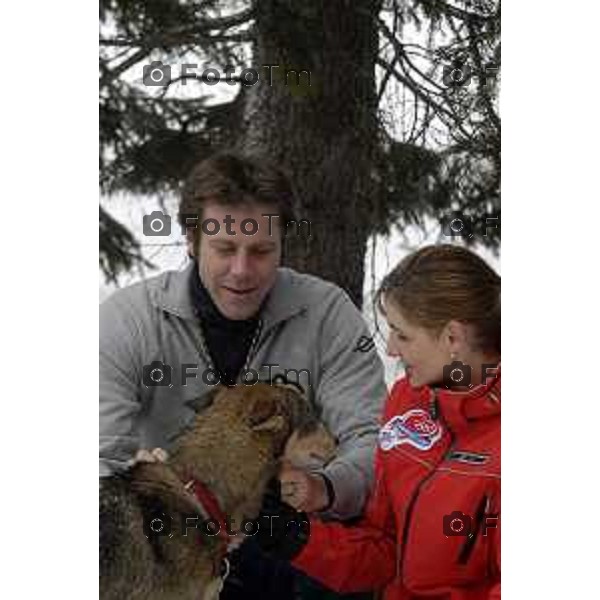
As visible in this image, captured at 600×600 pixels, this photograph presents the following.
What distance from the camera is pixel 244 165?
1.98 meters

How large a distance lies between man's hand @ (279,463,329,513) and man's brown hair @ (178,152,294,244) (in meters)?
0.29

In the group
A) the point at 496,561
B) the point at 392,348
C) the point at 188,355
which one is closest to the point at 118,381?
the point at 188,355

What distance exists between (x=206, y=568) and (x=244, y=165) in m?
0.47

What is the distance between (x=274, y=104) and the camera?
2010 mm

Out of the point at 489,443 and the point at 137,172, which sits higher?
the point at 137,172

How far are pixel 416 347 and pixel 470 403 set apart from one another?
90 millimetres

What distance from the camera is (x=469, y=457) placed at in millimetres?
1959

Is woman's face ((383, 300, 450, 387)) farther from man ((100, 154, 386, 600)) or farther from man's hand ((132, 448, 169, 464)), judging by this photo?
man's hand ((132, 448, 169, 464))

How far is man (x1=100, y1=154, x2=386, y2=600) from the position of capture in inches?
77.6

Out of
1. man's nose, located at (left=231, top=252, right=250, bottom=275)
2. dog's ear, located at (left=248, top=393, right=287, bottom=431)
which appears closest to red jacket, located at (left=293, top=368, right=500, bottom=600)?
dog's ear, located at (left=248, top=393, right=287, bottom=431)
